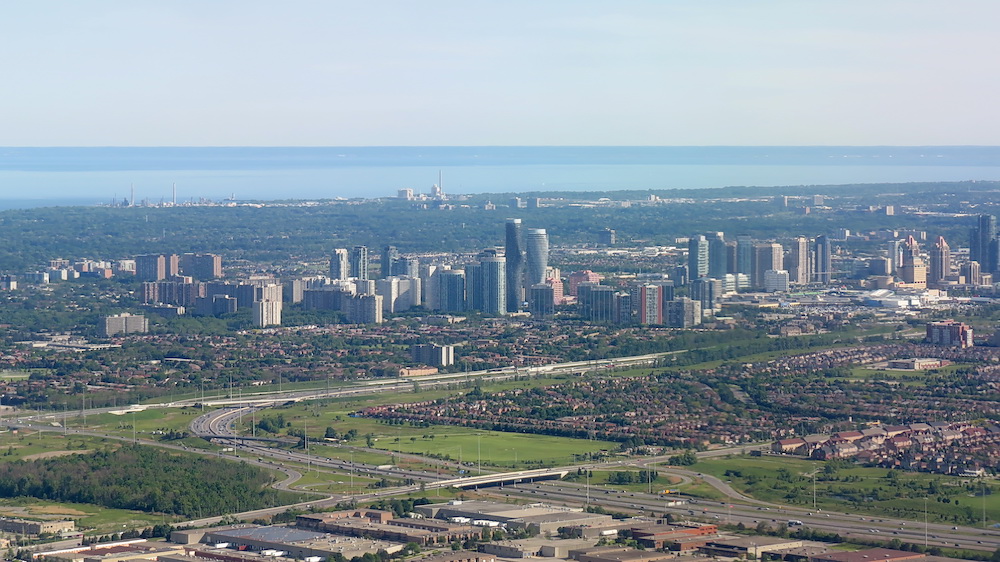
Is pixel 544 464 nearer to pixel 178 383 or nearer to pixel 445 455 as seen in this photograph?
pixel 445 455

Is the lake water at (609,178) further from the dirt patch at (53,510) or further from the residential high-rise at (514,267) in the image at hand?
the dirt patch at (53,510)

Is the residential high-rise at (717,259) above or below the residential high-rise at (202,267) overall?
above

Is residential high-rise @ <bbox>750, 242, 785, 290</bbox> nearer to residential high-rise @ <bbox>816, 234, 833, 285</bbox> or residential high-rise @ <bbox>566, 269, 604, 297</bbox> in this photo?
residential high-rise @ <bbox>816, 234, 833, 285</bbox>

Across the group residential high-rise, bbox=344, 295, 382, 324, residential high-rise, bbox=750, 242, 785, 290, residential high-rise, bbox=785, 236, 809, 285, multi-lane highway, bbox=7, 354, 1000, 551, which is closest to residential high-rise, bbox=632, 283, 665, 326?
residential high-rise, bbox=344, 295, 382, 324

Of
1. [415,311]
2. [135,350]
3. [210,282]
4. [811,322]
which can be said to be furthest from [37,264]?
[811,322]

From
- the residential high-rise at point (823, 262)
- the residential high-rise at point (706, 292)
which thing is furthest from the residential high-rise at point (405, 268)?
→ the residential high-rise at point (823, 262)

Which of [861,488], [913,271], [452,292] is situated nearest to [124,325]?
[452,292]

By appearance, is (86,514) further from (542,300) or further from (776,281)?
(776,281)
